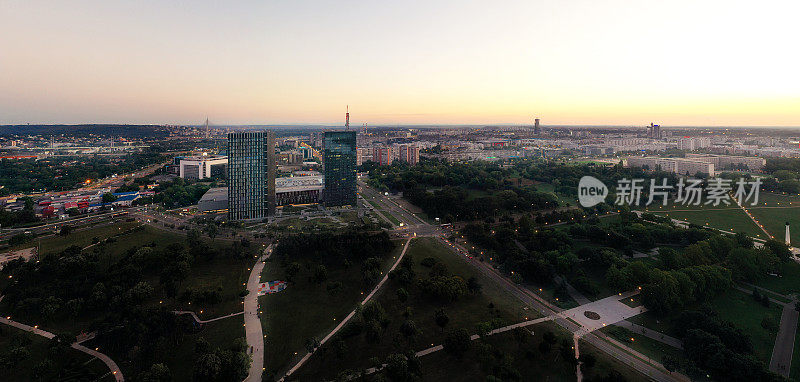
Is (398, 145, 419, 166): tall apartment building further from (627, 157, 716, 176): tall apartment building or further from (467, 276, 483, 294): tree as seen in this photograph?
(467, 276, 483, 294): tree

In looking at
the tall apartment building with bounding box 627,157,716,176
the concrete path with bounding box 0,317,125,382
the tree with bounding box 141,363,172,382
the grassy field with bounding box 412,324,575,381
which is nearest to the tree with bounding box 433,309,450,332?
the grassy field with bounding box 412,324,575,381

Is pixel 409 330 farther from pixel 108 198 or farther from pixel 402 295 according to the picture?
pixel 108 198

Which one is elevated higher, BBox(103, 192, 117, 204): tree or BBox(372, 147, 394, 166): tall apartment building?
BBox(372, 147, 394, 166): tall apartment building

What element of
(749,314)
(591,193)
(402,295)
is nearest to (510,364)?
(402,295)

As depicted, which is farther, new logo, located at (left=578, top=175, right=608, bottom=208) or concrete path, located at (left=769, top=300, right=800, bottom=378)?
new logo, located at (left=578, top=175, right=608, bottom=208)

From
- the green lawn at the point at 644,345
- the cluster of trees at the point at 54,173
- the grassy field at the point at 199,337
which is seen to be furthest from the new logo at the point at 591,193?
the cluster of trees at the point at 54,173

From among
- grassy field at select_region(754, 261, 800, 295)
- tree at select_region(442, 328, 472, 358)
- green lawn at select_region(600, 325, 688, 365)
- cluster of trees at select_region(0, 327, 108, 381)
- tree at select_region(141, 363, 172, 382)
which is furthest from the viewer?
grassy field at select_region(754, 261, 800, 295)
